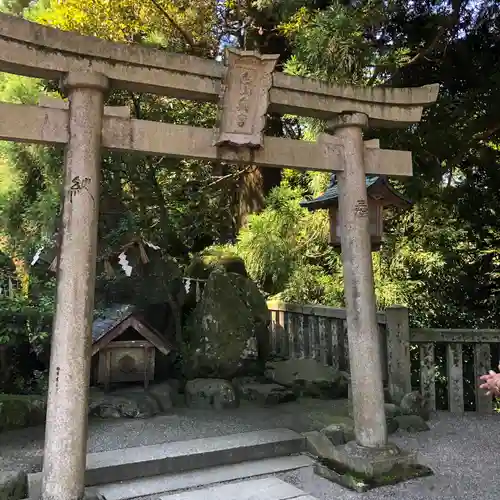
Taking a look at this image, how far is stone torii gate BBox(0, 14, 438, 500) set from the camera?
318 cm

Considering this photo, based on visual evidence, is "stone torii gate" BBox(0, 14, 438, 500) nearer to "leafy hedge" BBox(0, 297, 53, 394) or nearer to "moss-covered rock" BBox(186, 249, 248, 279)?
"leafy hedge" BBox(0, 297, 53, 394)

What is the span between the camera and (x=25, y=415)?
4926mm

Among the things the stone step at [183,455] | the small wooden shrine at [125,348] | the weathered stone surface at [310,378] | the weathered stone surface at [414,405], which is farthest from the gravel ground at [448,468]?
the small wooden shrine at [125,348]

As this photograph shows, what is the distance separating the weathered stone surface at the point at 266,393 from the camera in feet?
20.0

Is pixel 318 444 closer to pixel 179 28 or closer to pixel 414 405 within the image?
pixel 414 405

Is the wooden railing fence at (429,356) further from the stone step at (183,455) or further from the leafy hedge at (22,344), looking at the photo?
the leafy hedge at (22,344)

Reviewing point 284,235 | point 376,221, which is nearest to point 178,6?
point 284,235

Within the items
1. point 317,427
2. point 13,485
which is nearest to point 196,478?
point 13,485

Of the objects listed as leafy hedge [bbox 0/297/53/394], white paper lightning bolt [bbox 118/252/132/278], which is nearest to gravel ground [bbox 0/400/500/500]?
leafy hedge [bbox 0/297/53/394]

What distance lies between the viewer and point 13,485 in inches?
134

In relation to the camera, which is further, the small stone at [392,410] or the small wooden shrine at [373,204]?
the small stone at [392,410]

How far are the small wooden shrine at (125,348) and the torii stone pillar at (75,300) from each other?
7.79 ft

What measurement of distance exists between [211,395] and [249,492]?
224 cm

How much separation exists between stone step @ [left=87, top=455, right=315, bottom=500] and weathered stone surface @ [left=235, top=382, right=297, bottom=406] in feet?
5.54
